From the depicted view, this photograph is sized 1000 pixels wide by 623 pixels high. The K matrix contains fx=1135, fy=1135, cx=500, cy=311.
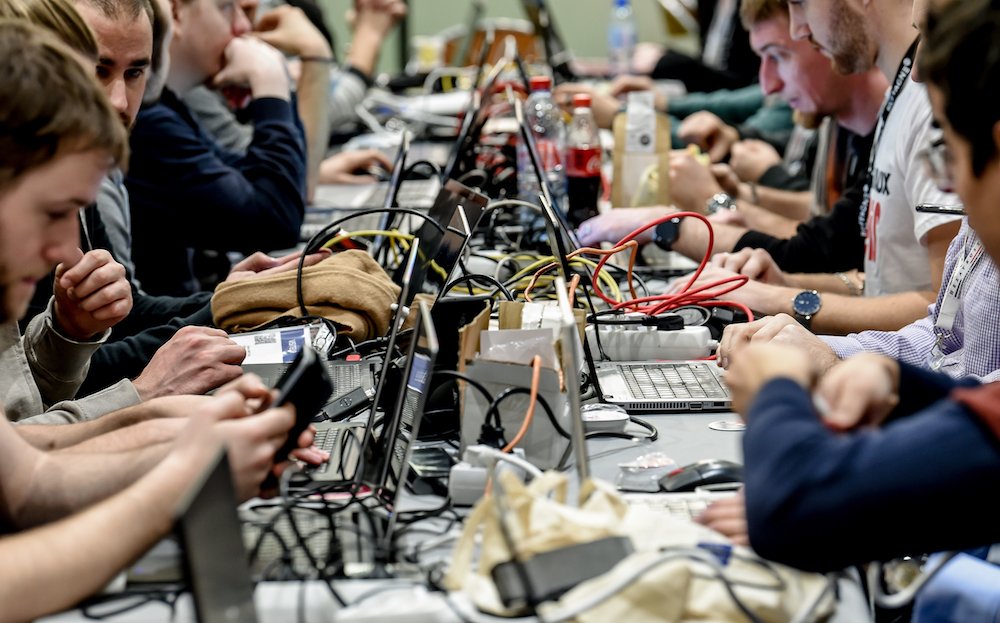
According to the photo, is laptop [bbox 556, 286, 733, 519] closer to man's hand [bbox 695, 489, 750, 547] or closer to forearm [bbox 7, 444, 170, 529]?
man's hand [bbox 695, 489, 750, 547]

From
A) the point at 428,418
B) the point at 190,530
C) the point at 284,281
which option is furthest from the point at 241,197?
the point at 190,530

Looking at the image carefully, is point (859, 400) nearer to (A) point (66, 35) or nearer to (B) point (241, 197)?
(A) point (66, 35)

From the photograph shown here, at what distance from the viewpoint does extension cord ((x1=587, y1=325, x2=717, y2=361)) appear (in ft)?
5.40

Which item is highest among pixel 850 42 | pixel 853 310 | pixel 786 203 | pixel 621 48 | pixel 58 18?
pixel 58 18

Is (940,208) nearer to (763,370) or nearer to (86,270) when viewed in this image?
(763,370)

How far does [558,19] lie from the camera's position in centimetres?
759

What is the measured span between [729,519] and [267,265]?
1112mm

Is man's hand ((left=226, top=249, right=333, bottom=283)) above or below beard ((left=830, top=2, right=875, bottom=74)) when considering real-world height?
below

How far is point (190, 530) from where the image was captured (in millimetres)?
790

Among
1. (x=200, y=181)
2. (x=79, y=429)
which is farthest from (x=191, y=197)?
(x=79, y=429)

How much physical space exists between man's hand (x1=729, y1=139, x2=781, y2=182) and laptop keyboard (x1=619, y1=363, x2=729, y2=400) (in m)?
2.02

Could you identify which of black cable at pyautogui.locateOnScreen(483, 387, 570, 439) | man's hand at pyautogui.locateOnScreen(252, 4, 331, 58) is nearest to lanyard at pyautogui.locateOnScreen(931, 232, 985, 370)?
black cable at pyautogui.locateOnScreen(483, 387, 570, 439)

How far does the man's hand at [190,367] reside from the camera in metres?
1.46

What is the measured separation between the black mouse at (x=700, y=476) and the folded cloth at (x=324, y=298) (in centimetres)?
67
